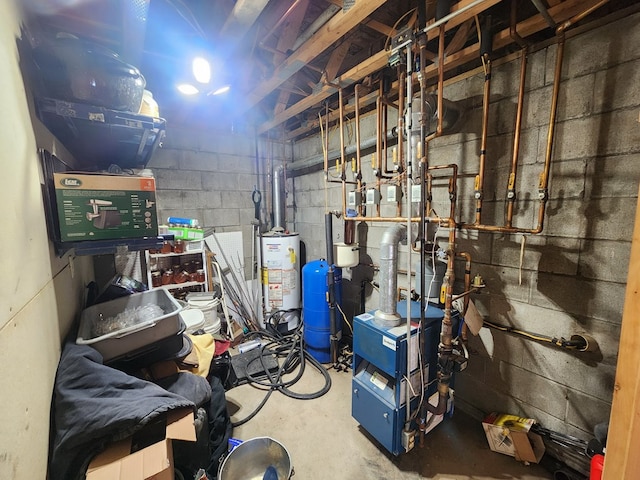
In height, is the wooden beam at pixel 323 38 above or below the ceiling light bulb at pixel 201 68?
above

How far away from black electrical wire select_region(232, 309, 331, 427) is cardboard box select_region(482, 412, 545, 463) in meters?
1.16

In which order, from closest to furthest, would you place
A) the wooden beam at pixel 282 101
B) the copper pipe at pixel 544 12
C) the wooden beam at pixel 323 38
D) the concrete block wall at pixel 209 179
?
the copper pipe at pixel 544 12, the wooden beam at pixel 323 38, the wooden beam at pixel 282 101, the concrete block wall at pixel 209 179

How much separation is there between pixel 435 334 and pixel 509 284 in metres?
0.56

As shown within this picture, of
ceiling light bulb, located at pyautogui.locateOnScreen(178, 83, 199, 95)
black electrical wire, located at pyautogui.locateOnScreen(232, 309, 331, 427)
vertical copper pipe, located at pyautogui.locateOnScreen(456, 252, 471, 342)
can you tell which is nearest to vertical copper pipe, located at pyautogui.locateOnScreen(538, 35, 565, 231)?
vertical copper pipe, located at pyautogui.locateOnScreen(456, 252, 471, 342)

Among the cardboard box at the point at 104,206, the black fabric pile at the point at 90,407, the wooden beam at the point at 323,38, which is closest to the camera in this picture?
the black fabric pile at the point at 90,407

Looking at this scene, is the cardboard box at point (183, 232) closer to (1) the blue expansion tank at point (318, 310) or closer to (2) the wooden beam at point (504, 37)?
(1) the blue expansion tank at point (318, 310)

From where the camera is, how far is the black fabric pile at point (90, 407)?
0.83 meters

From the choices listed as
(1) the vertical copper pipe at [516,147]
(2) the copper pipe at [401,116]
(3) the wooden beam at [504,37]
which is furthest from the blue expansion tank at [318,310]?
(3) the wooden beam at [504,37]

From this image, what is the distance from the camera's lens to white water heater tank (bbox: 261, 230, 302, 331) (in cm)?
299

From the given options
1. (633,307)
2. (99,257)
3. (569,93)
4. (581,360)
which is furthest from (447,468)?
(99,257)

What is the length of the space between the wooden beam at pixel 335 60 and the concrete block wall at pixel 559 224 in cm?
78

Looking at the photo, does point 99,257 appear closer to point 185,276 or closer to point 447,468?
point 185,276

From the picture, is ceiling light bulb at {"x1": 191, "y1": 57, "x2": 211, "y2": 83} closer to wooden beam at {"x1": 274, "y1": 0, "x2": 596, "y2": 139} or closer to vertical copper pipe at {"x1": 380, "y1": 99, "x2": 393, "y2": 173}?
wooden beam at {"x1": 274, "y1": 0, "x2": 596, "y2": 139}

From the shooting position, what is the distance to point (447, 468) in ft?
5.04
